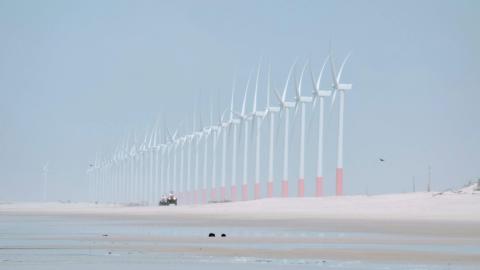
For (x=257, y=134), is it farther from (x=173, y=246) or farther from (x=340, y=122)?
(x=173, y=246)

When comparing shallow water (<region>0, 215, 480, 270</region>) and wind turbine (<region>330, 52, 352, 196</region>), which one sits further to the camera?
wind turbine (<region>330, 52, 352, 196</region>)

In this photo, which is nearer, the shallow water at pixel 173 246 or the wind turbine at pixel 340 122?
the shallow water at pixel 173 246

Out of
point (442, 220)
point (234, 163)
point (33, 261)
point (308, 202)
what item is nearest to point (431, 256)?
point (33, 261)

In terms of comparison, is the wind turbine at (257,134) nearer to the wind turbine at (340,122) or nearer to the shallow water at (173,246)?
the wind turbine at (340,122)

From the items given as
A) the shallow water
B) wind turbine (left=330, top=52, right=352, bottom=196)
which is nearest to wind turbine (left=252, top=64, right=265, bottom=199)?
wind turbine (left=330, top=52, right=352, bottom=196)

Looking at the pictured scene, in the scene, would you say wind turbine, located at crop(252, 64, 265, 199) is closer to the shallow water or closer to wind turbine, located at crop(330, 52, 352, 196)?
wind turbine, located at crop(330, 52, 352, 196)

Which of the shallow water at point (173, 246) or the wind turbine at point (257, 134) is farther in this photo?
the wind turbine at point (257, 134)

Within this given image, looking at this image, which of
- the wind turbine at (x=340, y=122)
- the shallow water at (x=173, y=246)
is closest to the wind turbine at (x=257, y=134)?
the wind turbine at (x=340, y=122)

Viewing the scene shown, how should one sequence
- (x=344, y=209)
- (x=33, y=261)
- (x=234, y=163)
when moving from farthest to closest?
(x=234, y=163)
(x=344, y=209)
(x=33, y=261)

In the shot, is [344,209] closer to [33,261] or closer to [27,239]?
[27,239]

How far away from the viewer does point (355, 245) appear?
29656 mm

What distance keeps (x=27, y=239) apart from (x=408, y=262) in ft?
44.2

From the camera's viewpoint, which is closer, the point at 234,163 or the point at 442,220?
the point at 442,220

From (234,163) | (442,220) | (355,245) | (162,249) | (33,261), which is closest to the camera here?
(33,261)
